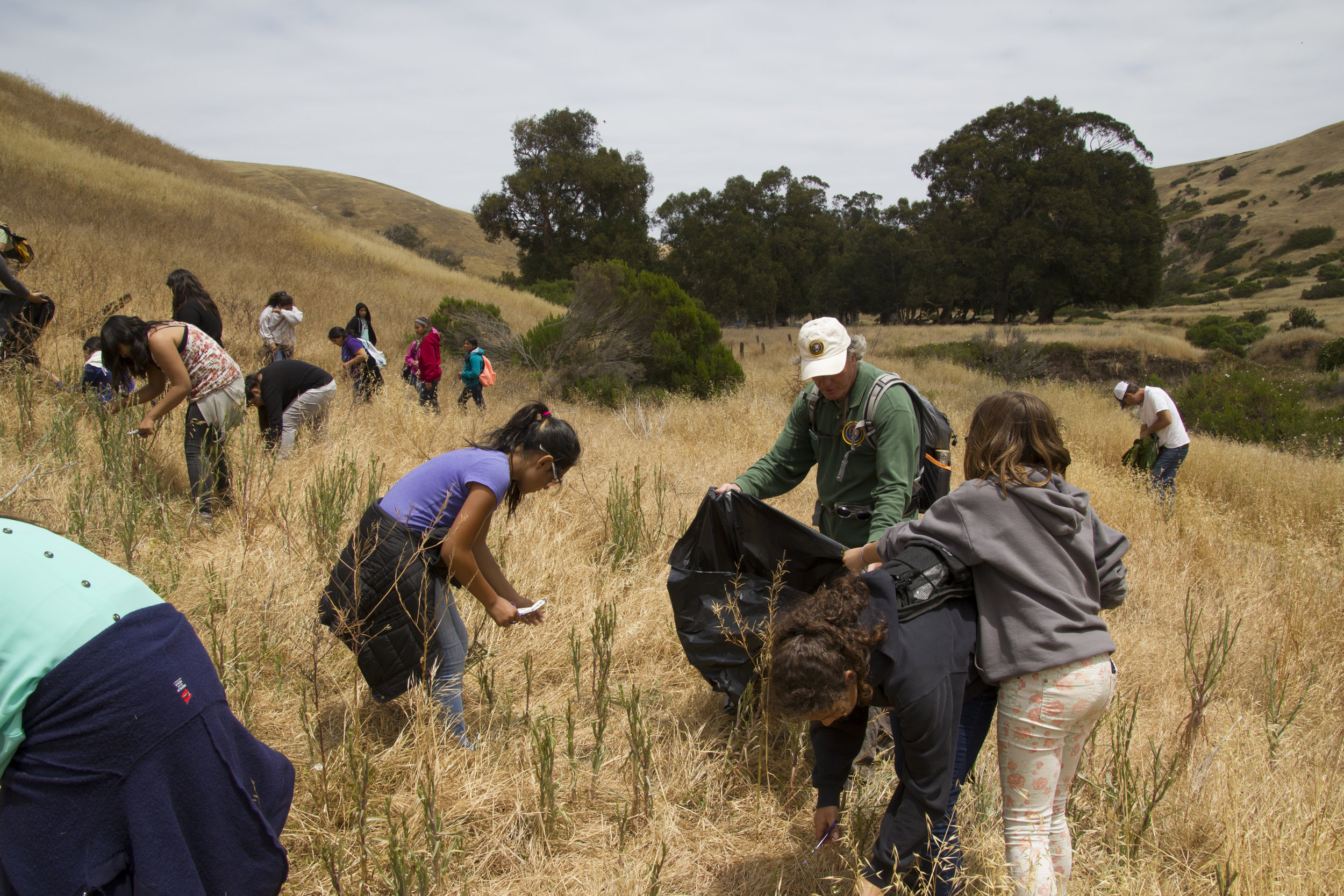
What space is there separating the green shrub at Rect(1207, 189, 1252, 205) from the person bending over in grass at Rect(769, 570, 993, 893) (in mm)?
96519

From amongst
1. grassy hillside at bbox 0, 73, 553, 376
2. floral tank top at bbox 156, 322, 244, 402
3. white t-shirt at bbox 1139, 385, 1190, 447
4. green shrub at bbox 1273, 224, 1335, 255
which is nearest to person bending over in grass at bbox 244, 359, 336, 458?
floral tank top at bbox 156, 322, 244, 402

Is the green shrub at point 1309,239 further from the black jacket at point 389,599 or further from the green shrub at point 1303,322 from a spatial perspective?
the black jacket at point 389,599

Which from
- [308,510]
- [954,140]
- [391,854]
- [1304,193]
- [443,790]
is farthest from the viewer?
[1304,193]

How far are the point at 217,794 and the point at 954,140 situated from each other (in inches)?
1772

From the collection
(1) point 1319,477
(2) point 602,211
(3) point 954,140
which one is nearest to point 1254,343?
(3) point 954,140

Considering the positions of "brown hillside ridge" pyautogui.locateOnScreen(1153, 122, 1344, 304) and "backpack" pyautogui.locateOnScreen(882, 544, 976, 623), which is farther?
"brown hillside ridge" pyautogui.locateOnScreen(1153, 122, 1344, 304)

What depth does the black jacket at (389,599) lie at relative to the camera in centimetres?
231

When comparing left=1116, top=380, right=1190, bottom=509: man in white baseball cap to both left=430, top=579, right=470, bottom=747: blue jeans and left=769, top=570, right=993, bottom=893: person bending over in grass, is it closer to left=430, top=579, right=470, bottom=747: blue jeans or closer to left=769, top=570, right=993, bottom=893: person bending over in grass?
left=769, top=570, right=993, bottom=893: person bending over in grass

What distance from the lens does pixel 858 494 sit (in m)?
2.83

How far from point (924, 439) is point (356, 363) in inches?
299

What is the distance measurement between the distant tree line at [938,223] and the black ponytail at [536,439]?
31.5 m

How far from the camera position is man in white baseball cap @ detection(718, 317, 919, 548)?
2580 mm

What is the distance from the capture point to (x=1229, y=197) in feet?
247

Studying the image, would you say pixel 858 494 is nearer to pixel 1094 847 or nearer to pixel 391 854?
pixel 1094 847
